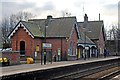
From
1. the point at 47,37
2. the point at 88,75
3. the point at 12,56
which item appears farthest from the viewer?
the point at 47,37

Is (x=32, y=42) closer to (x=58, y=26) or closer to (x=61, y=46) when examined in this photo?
(x=61, y=46)

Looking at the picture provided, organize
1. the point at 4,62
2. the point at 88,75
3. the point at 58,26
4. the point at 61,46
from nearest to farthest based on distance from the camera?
the point at 88,75, the point at 4,62, the point at 61,46, the point at 58,26

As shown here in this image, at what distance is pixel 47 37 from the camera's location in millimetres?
54594

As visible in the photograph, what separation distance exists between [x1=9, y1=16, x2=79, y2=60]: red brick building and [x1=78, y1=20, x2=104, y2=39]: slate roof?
1716 cm

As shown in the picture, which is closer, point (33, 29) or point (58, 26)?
point (33, 29)

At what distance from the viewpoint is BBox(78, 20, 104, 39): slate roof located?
74562mm

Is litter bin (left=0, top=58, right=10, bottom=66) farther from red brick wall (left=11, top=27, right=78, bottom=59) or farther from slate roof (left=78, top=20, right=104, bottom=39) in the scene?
slate roof (left=78, top=20, right=104, bottom=39)

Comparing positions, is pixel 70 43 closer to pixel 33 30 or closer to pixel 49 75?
pixel 33 30

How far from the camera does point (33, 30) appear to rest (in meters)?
52.8

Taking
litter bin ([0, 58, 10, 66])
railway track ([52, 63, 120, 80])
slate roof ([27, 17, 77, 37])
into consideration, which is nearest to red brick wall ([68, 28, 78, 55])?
slate roof ([27, 17, 77, 37])

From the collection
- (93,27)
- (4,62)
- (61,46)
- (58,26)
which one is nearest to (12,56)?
(4,62)

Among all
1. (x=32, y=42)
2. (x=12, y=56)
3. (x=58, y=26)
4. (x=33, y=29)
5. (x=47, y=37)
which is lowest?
(x=12, y=56)

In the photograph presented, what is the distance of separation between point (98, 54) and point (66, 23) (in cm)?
1962

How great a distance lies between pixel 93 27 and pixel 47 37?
24.7 metres
